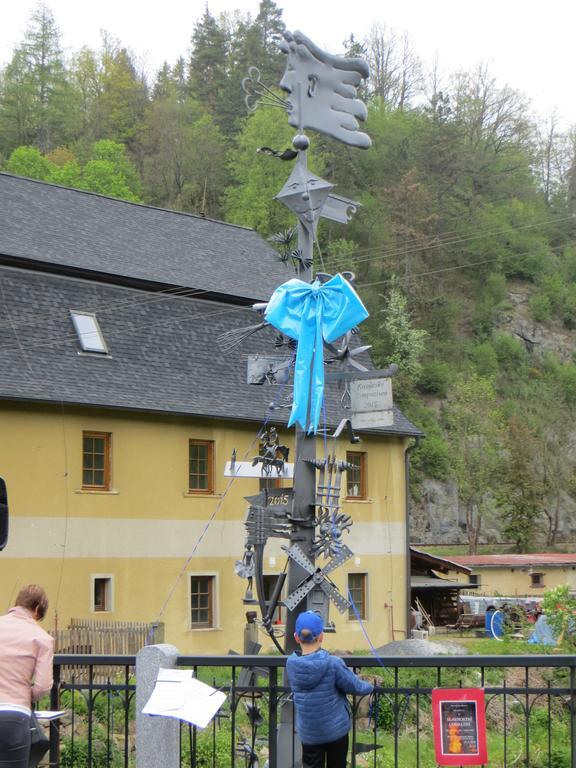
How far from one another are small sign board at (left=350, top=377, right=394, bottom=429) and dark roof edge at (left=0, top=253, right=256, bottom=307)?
654 inches

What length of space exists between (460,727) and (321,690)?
103 cm

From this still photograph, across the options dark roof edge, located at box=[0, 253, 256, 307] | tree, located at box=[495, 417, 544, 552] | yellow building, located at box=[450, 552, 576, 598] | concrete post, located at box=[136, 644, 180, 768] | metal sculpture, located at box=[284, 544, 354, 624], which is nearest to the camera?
concrete post, located at box=[136, 644, 180, 768]

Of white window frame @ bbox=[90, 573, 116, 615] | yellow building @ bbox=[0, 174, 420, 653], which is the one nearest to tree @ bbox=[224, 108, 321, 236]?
yellow building @ bbox=[0, 174, 420, 653]

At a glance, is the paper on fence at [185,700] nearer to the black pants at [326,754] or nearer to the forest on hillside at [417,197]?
the black pants at [326,754]

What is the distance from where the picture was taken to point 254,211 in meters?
69.0

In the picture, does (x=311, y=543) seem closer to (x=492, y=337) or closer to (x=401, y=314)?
(x=401, y=314)

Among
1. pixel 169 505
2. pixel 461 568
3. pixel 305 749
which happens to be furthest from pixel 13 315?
pixel 461 568

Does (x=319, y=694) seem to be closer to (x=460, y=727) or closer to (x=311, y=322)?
(x=460, y=727)

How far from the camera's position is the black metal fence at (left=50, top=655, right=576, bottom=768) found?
852 centimetres

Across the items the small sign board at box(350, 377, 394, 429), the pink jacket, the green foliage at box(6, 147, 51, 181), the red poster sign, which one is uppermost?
the green foliage at box(6, 147, 51, 181)

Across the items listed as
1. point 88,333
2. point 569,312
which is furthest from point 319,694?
point 569,312

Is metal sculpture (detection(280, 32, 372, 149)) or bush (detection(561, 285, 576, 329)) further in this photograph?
bush (detection(561, 285, 576, 329))

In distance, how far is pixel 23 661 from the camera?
7.82 metres

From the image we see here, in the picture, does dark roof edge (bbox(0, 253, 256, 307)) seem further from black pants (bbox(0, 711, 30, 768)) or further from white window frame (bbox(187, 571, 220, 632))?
Answer: black pants (bbox(0, 711, 30, 768))
